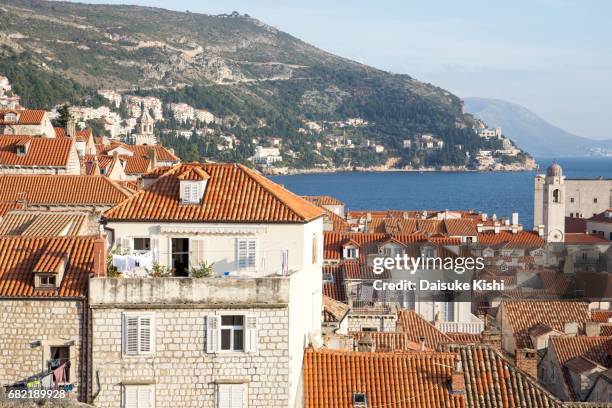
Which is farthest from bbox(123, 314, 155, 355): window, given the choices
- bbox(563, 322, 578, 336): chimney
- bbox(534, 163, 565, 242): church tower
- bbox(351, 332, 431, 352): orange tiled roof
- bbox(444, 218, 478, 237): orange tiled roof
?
bbox(534, 163, 565, 242): church tower

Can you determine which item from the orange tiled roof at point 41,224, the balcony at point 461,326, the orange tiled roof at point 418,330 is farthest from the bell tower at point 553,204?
the orange tiled roof at point 41,224

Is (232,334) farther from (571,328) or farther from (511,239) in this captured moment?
(511,239)

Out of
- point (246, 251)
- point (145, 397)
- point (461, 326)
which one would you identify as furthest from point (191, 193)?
point (461, 326)

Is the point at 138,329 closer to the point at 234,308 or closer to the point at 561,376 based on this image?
the point at 234,308

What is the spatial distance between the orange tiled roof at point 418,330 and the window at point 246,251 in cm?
1363

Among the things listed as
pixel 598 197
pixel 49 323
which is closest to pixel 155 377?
pixel 49 323

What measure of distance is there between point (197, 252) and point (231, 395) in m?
4.11

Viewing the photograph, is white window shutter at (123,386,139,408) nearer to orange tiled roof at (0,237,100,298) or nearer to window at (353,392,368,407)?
orange tiled roof at (0,237,100,298)

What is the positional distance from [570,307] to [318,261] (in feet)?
73.0

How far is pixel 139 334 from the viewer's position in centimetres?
2217

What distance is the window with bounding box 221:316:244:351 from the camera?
22281mm

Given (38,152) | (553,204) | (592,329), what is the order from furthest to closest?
(553,204)
(38,152)
(592,329)

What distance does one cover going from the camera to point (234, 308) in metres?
22.1

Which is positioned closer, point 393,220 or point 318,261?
point 318,261
